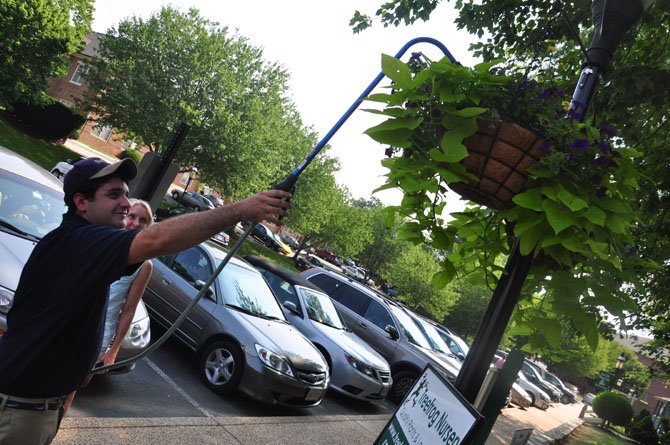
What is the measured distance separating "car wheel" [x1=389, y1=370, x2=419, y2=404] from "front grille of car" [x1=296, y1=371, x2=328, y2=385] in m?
3.92

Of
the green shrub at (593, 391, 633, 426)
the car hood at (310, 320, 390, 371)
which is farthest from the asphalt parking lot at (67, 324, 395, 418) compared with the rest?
the green shrub at (593, 391, 633, 426)

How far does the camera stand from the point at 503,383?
2.37 m

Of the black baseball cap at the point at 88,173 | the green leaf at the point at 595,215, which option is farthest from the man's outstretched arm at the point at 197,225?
the green leaf at the point at 595,215

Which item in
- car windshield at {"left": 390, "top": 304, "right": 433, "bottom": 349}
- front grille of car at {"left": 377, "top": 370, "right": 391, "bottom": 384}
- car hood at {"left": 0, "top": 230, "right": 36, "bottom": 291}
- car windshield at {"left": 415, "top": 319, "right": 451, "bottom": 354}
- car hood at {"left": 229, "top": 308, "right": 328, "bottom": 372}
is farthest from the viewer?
car windshield at {"left": 415, "top": 319, "right": 451, "bottom": 354}

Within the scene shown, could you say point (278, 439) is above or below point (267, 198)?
below

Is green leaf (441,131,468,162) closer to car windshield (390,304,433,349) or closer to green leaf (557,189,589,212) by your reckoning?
green leaf (557,189,589,212)

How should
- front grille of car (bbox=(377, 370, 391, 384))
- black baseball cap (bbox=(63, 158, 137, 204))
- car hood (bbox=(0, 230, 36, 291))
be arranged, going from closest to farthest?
black baseball cap (bbox=(63, 158, 137, 204)) → car hood (bbox=(0, 230, 36, 291)) → front grille of car (bbox=(377, 370, 391, 384))

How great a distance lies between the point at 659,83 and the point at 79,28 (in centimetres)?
2846

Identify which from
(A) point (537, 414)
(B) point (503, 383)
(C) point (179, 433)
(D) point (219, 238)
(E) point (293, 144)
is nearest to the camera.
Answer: (B) point (503, 383)

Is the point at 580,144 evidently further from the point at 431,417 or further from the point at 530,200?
the point at 431,417

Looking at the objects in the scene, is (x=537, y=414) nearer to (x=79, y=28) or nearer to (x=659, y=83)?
(x=659, y=83)

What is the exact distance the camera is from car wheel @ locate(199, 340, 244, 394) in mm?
6355

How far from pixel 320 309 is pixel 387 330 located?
1.90m

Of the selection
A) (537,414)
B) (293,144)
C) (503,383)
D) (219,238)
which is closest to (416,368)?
(503,383)
